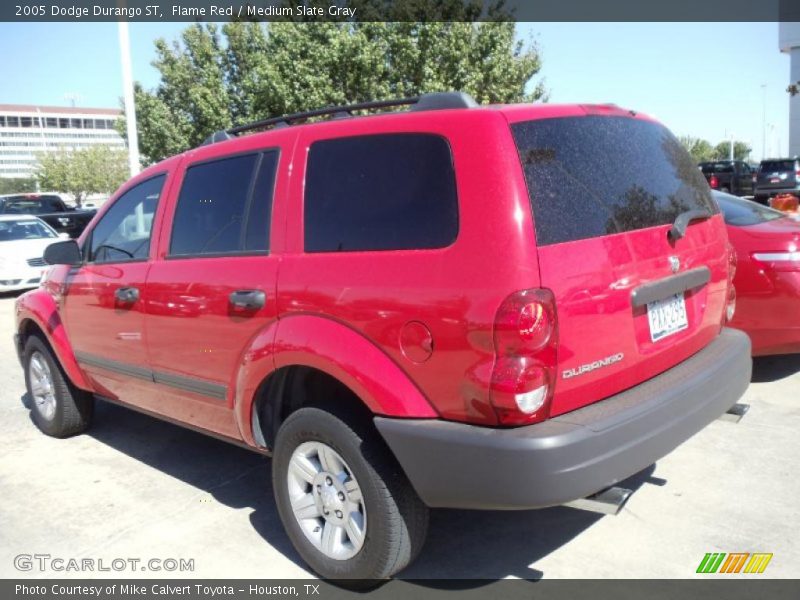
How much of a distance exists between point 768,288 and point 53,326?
496 centimetres

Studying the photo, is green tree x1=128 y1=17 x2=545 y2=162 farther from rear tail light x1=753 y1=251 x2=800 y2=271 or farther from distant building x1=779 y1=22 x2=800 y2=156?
distant building x1=779 y1=22 x2=800 y2=156

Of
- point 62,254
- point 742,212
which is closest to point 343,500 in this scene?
point 62,254

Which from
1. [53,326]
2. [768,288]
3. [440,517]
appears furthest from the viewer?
[768,288]

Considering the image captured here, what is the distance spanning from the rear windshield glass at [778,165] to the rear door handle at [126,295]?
A: 93.5 feet

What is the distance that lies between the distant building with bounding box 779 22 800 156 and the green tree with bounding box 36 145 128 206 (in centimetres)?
5879

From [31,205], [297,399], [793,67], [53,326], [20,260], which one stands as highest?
[793,67]

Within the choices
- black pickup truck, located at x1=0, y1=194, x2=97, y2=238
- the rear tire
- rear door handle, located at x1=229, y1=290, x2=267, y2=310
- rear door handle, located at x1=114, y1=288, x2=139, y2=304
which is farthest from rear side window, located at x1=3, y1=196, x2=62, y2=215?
rear door handle, located at x1=229, y1=290, x2=267, y2=310

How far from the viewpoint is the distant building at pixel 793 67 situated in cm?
4853

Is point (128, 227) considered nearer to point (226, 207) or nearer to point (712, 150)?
point (226, 207)

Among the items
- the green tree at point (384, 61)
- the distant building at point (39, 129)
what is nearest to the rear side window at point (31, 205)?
the green tree at point (384, 61)

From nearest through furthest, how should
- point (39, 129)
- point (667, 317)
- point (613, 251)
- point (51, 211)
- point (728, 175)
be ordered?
point (613, 251) → point (667, 317) → point (51, 211) → point (728, 175) → point (39, 129)

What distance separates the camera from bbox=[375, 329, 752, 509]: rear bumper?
2430mm
